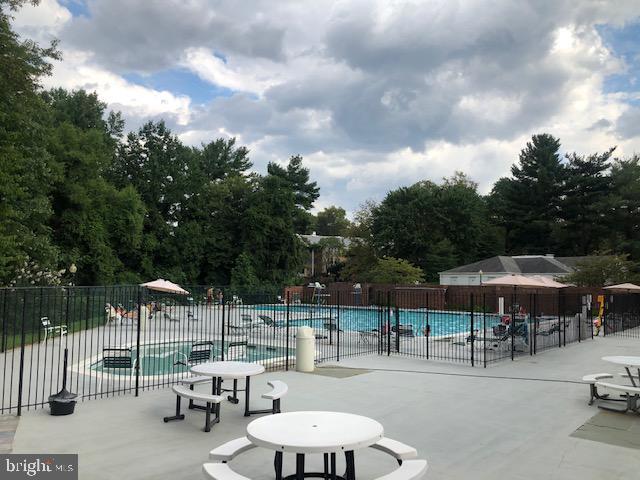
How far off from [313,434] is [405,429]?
3504mm

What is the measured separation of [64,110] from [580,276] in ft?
151

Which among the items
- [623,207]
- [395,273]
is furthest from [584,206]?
[395,273]

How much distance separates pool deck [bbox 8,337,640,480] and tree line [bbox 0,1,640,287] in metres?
18.5

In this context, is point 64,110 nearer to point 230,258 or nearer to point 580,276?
point 230,258

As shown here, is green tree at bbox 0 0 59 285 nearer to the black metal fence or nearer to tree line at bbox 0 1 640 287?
tree line at bbox 0 1 640 287

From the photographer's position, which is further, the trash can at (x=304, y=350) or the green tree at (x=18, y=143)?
the green tree at (x=18, y=143)

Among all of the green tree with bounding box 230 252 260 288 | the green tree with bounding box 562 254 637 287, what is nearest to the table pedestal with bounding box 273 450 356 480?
the green tree with bounding box 562 254 637 287

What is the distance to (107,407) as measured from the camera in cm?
894

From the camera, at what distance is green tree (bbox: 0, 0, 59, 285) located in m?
18.6

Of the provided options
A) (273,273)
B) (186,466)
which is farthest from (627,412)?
(273,273)

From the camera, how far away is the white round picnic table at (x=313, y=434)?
4.52m

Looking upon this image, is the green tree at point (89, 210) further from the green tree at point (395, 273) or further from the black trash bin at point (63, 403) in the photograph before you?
the black trash bin at point (63, 403)

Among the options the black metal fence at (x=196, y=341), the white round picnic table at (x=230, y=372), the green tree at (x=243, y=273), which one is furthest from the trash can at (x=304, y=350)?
the green tree at (x=243, y=273)

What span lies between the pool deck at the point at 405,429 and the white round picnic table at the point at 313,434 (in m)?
0.94
